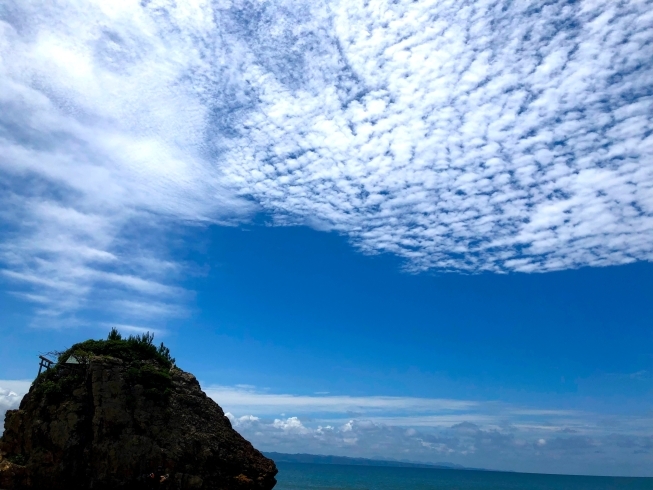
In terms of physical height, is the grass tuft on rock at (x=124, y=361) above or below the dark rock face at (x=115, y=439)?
above

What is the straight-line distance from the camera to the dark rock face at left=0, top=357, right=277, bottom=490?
99.6 feet

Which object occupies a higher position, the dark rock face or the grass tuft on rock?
the grass tuft on rock

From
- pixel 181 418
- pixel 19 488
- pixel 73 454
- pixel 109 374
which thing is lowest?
pixel 19 488

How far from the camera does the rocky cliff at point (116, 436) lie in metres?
30.4

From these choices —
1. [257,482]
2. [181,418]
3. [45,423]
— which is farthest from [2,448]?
[257,482]

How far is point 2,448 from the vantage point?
32.2m

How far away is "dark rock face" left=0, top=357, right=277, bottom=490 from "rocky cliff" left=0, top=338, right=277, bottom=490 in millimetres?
55

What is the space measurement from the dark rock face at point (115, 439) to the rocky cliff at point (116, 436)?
0.06m

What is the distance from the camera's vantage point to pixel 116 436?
3141 cm

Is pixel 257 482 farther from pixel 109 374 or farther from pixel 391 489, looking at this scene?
pixel 391 489

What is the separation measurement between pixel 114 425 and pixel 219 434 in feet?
21.8

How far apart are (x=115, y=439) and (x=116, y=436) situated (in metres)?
0.18

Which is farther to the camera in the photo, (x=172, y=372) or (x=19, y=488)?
(x=172, y=372)

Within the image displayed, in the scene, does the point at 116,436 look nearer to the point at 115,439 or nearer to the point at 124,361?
the point at 115,439
